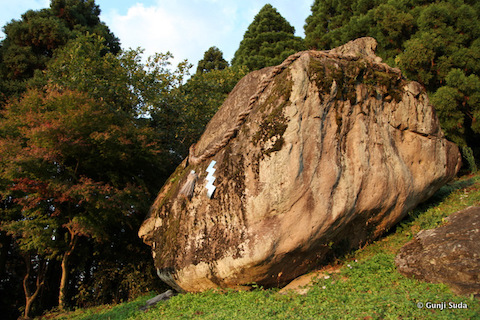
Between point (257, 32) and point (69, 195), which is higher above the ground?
point (257, 32)

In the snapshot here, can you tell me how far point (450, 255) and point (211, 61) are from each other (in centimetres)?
2021

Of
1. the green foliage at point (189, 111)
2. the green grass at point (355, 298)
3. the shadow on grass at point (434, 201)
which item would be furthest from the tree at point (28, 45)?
the shadow on grass at point (434, 201)

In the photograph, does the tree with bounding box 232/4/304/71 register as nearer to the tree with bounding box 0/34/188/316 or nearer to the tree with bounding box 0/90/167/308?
the tree with bounding box 0/34/188/316

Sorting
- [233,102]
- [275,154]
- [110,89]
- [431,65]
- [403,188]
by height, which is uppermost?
[110,89]

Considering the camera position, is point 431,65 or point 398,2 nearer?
point 431,65

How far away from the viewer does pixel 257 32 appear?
19156 millimetres

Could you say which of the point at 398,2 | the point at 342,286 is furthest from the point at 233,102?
the point at 398,2

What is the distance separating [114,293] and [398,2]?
13.6m

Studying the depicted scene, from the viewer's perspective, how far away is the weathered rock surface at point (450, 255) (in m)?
4.06

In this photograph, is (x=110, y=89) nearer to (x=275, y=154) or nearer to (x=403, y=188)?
(x=275, y=154)

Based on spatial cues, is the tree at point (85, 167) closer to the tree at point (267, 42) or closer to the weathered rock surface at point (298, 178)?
the weathered rock surface at point (298, 178)

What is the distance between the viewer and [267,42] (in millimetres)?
18500

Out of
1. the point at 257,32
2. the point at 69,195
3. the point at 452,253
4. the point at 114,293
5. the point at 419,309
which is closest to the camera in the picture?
the point at 419,309

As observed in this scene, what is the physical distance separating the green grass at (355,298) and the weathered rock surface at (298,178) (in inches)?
11.4
